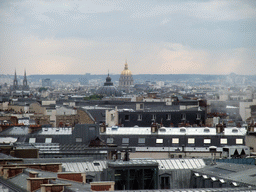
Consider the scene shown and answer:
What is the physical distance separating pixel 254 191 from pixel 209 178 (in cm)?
745

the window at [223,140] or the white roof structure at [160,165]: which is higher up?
the white roof structure at [160,165]

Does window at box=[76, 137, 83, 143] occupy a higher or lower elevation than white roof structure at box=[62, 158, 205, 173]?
lower

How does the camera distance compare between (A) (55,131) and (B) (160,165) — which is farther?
(A) (55,131)

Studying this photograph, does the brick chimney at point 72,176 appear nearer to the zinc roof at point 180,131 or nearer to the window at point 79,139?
the window at point 79,139

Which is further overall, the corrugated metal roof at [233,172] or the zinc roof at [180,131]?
the zinc roof at [180,131]

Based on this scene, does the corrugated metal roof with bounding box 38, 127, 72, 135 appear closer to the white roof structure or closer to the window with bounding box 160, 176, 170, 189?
the white roof structure

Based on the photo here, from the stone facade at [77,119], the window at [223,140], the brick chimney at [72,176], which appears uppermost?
the brick chimney at [72,176]

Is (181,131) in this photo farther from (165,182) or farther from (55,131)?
(165,182)

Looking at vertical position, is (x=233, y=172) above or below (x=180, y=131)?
above

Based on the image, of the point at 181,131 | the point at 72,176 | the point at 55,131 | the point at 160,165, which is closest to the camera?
the point at 72,176

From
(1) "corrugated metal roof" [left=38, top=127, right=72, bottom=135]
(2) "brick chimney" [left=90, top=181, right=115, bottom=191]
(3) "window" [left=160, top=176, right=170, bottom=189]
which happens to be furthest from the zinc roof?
(2) "brick chimney" [left=90, top=181, right=115, bottom=191]

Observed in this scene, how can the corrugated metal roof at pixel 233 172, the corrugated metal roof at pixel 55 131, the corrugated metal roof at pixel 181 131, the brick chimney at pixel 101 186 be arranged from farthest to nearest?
the corrugated metal roof at pixel 181 131, the corrugated metal roof at pixel 55 131, the corrugated metal roof at pixel 233 172, the brick chimney at pixel 101 186

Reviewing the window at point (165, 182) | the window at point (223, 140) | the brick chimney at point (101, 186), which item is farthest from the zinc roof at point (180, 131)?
the brick chimney at point (101, 186)

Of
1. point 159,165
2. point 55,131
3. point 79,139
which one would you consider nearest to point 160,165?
point 159,165
